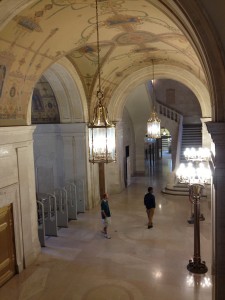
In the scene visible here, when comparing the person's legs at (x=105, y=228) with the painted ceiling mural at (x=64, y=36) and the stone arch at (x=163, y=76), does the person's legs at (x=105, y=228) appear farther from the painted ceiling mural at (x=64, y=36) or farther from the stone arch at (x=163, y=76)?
the stone arch at (x=163, y=76)

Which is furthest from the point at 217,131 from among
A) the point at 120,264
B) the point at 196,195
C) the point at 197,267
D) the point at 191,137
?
the point at 191,137

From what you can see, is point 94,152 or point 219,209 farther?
point 94,152

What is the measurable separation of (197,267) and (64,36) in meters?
6.49

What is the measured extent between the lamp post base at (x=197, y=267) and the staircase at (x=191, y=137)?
11.1 meters

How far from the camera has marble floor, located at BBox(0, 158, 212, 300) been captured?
682cm

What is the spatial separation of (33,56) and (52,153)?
6.50 metres

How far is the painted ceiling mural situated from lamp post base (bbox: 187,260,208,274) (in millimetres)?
5638

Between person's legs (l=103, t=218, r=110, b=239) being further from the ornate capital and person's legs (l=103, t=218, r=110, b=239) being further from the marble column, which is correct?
the ornate capital

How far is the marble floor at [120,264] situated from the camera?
6.82 m

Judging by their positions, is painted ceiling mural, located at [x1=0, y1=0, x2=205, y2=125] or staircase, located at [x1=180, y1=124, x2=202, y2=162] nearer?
painted ceiling mural, located at [x1=0, y1=0, x2=205, y2=125]

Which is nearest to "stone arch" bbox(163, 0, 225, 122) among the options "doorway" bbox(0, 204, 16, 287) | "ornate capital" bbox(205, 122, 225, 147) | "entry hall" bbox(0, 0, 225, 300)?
"entry hall" bbox(0, 0, 225, 300)

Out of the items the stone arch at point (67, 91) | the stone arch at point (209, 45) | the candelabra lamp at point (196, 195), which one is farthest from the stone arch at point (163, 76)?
the stone arch at point (209, 45)

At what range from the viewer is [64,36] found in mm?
7555

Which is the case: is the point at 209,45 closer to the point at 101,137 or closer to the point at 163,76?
the point at 101,137
